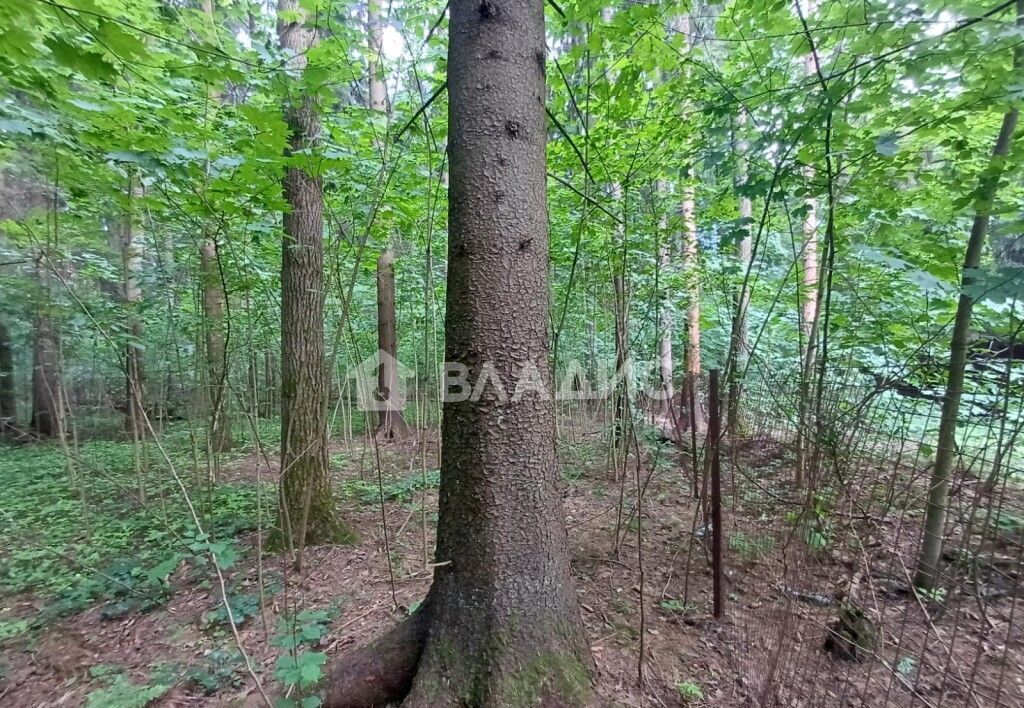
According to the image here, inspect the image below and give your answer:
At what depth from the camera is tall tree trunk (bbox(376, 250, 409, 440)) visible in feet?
24.3

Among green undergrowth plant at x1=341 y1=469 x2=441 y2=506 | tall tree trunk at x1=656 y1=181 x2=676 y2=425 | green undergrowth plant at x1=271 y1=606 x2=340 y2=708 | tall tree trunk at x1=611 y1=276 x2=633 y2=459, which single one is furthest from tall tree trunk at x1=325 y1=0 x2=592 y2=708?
green undergrowth plant at x1=341 y1=469 x2=441 y2=506

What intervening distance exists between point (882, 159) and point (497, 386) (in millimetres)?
2280

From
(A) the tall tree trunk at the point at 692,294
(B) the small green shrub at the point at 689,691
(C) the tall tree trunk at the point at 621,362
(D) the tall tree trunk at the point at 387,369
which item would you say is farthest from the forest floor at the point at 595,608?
(D) the tall tree trunk at the point at 387,369

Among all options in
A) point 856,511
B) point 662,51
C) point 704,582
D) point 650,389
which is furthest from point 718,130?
point 650,389

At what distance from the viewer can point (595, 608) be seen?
242 centimetres

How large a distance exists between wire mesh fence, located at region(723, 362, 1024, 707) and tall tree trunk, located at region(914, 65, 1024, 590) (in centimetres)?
10

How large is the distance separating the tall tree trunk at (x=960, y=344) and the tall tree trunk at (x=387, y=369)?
6.47m

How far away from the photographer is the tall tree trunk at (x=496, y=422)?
1531 mm

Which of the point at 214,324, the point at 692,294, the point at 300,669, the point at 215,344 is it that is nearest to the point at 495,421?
the point at 300,669

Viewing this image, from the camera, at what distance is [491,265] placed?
1545mm

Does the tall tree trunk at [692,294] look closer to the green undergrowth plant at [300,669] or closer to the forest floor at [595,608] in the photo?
the forest floor at [595,608]

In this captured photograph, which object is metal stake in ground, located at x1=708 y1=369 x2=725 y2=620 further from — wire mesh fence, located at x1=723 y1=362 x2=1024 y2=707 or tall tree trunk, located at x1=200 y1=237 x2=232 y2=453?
tall tree trunk, located at x1=200 y1=237 x2=232 y2=453

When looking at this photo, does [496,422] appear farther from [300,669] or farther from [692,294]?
[692,294]

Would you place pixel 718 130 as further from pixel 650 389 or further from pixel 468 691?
pixel 650 389
